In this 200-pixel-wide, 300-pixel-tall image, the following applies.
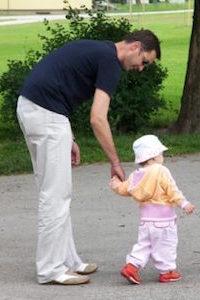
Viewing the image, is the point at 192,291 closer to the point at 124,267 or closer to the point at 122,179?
the point at 124,267

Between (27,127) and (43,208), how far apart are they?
51 centimetres

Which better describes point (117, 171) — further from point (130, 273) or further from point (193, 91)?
point (193, 91)

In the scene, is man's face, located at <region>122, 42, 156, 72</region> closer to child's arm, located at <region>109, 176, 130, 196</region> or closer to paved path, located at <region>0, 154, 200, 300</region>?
child's arm, located at <region>109, 176, 130, 196</region>

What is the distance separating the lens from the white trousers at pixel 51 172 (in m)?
4.88

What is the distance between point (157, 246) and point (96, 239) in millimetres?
1204

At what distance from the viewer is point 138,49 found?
481cm

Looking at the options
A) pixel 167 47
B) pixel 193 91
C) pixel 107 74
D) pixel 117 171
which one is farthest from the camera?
pixel 167 47

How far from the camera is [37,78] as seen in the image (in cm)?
493

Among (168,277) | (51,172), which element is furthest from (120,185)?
(168,277)

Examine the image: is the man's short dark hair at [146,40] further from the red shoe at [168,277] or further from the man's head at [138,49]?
the red shoe at [168,277]

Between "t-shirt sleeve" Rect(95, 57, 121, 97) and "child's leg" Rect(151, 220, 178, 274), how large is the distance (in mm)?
909

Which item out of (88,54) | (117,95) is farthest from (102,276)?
(117,95)

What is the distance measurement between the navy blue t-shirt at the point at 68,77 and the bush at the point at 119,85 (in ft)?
18.6

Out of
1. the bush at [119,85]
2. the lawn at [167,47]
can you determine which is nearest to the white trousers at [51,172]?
the bush at [119,85]
